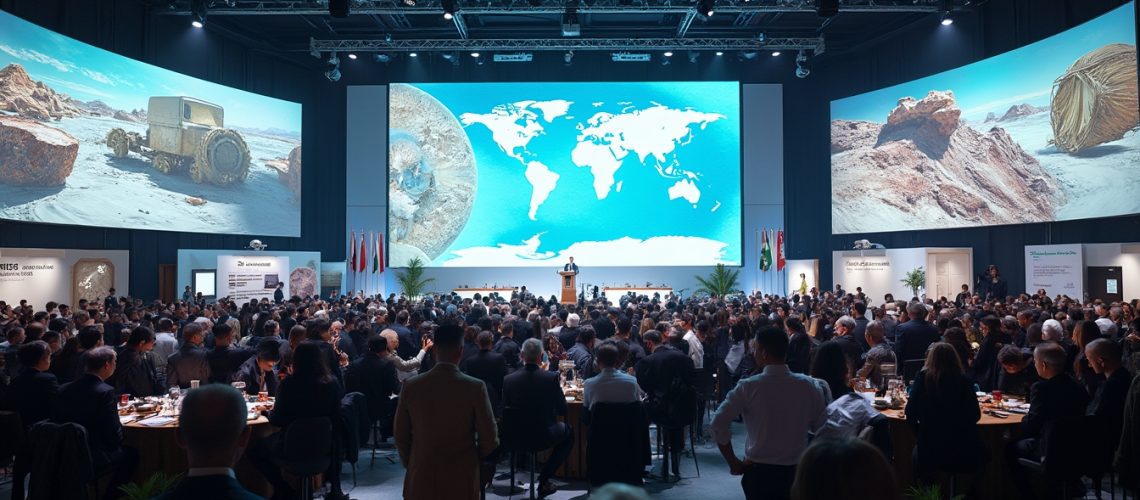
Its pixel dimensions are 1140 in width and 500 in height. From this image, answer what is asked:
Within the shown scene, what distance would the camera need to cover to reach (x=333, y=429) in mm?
4848

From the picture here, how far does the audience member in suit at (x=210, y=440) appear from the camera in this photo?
2008 millimetres

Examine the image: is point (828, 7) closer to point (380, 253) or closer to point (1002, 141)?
point (1002, 141)

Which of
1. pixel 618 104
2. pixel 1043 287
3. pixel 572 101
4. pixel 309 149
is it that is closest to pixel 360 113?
pixel 309 149

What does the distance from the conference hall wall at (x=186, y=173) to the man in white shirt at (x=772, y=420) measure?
16176 millimetres

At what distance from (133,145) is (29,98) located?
2979mm

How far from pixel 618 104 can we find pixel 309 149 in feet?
33.1

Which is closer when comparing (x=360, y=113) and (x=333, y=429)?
(x=333, y=429)

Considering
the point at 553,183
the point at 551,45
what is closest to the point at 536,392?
the point at 551,45

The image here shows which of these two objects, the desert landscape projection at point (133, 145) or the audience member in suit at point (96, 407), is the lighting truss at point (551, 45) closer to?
the desert landscape projection at point (133, 145)

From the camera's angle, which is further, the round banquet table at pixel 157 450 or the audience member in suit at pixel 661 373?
the audience member in suit at pixel 661 373

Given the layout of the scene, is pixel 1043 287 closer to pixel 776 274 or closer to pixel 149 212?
pixel 776 274

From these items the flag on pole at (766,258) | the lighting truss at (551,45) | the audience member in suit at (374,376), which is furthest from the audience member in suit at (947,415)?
the flag on pole at (766,258)

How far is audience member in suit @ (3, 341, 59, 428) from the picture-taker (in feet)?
16.8

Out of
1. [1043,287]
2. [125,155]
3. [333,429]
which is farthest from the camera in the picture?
[125,155]
